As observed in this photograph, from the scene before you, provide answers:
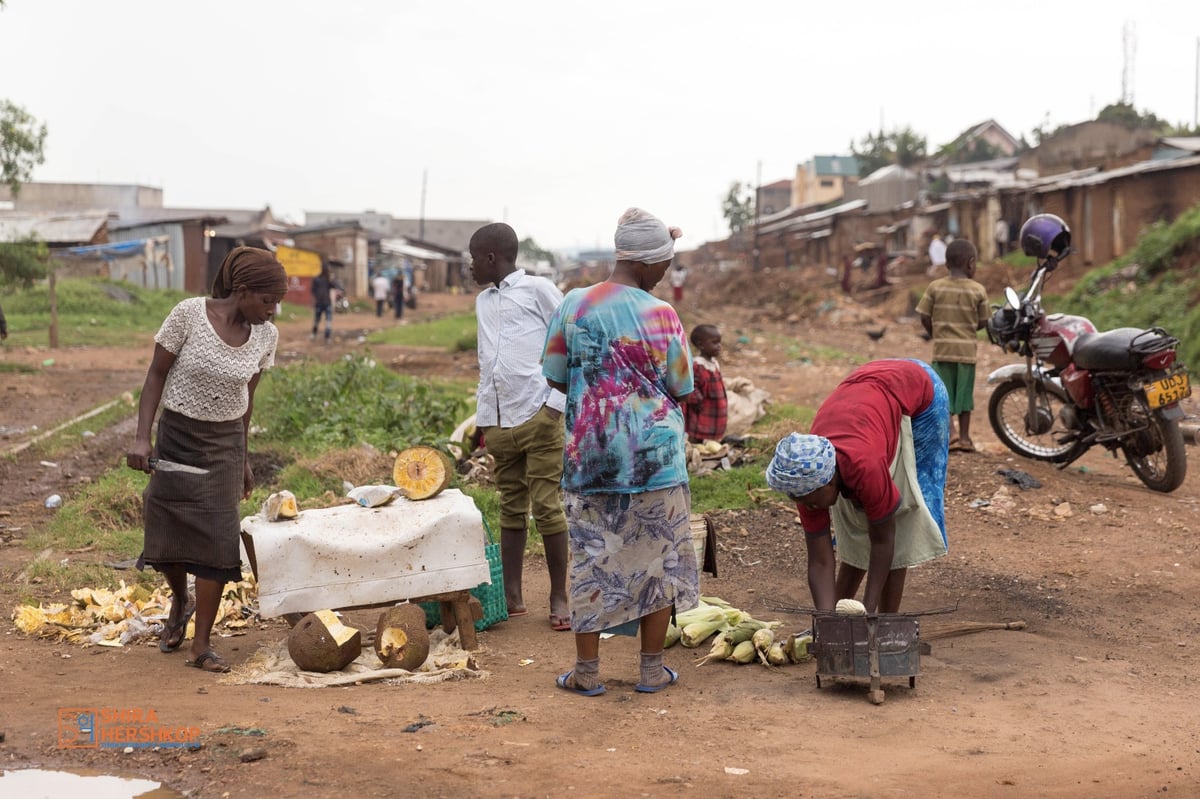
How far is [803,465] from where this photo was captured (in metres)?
4.18

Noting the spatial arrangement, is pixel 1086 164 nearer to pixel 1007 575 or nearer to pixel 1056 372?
pixel 1056 372

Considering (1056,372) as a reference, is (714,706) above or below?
below

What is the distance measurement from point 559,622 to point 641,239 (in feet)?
6.55

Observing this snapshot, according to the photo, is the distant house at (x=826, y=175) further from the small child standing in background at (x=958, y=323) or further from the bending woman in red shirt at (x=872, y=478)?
the bending woman in red shirt at (x=872, y=478)

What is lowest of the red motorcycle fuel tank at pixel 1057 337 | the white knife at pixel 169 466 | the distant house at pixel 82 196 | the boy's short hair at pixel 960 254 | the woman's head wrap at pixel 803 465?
the white knife at pixel 169 466

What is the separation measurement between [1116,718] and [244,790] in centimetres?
280

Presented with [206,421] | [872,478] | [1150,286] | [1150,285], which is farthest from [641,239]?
[1150,285]

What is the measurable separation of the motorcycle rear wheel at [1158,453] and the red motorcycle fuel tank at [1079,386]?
36 cm

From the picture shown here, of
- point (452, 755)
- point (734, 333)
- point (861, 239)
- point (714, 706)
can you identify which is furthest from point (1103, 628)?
point (861, 239)

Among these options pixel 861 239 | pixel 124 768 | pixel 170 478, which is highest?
pixel 861 239

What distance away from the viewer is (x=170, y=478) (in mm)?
4762

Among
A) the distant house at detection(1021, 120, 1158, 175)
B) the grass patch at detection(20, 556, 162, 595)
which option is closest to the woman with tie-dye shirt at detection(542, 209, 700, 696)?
the grass patch at detection(20, 556, 162, 595)
